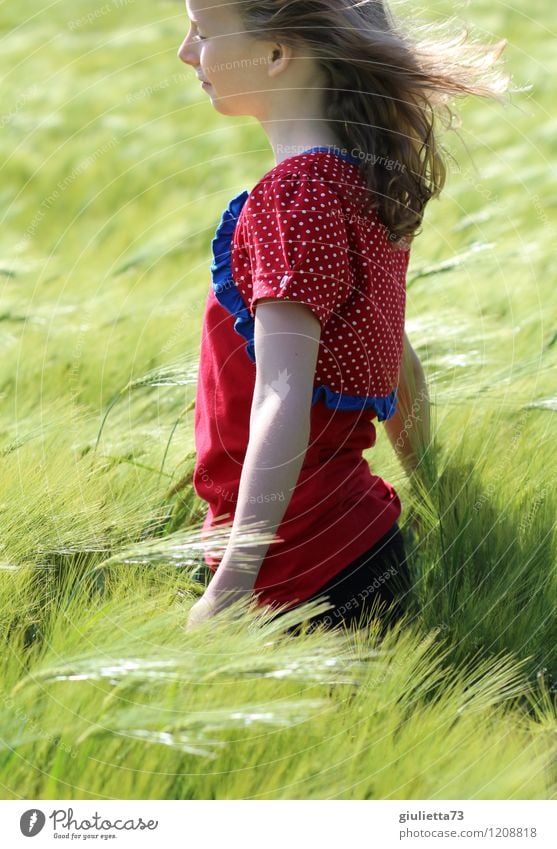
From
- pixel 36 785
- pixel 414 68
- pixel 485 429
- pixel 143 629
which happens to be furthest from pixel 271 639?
pixel 414 68

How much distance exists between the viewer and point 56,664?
2.37 ft

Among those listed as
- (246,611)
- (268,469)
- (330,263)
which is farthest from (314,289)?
(246,611)

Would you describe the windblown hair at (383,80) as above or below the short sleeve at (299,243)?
above

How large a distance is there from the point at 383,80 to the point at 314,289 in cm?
24

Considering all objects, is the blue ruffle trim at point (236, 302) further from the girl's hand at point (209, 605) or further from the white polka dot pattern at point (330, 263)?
the girl's hand at point (209, 605)

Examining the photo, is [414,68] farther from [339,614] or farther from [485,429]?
[339,614]

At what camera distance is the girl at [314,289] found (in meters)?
0.84

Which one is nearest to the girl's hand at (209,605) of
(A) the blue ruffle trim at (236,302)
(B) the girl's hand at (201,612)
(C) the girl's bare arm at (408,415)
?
(B) the girl's hand at (201,612)

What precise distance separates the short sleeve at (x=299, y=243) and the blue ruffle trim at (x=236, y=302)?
0.05 metres

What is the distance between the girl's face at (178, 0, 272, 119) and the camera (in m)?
0.90

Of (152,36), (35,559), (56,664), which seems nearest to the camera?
(56,664)

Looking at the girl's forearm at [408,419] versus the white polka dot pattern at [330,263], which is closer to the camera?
the white polka dot pattern at [330,263]

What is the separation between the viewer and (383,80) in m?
0.93
